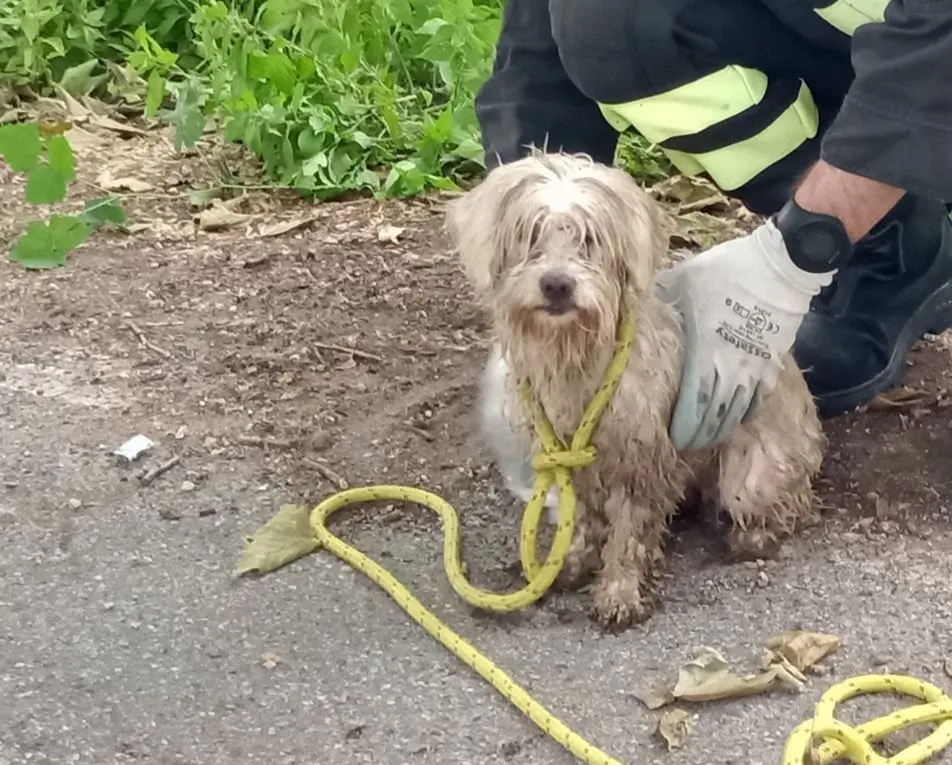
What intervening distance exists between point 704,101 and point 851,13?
1.03 feet

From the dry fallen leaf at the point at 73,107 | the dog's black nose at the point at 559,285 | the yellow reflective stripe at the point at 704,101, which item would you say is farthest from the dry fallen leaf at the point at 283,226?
the dog's black nose at the point at 559,285

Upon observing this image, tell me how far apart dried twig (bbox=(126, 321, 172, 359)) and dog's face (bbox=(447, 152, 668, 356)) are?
1.28 m

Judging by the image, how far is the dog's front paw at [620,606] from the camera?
2346mm

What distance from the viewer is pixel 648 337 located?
2.36 metres

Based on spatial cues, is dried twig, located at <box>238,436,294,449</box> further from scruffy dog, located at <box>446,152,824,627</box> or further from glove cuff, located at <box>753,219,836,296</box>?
glove cuff, located at <box>753,219,836,296</box>

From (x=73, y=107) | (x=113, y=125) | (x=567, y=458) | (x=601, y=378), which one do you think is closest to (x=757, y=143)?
(x=601, y=378)

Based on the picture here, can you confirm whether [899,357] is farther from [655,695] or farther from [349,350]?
[349,350]

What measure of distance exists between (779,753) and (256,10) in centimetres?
388

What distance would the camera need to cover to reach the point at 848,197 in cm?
225

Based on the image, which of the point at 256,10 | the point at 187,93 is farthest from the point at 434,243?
the point at 256,10

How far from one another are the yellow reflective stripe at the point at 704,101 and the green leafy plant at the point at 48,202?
1765 millimetres

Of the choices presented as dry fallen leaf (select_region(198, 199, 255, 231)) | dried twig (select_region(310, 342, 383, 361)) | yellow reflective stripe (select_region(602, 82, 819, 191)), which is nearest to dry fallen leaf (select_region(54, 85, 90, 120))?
dry fallen leaf (select_region(198, 199, 255, 231))

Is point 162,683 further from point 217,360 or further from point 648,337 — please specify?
point 217,360

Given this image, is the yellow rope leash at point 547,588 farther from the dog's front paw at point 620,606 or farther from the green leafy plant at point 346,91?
the green leafy plant at point 346,91
